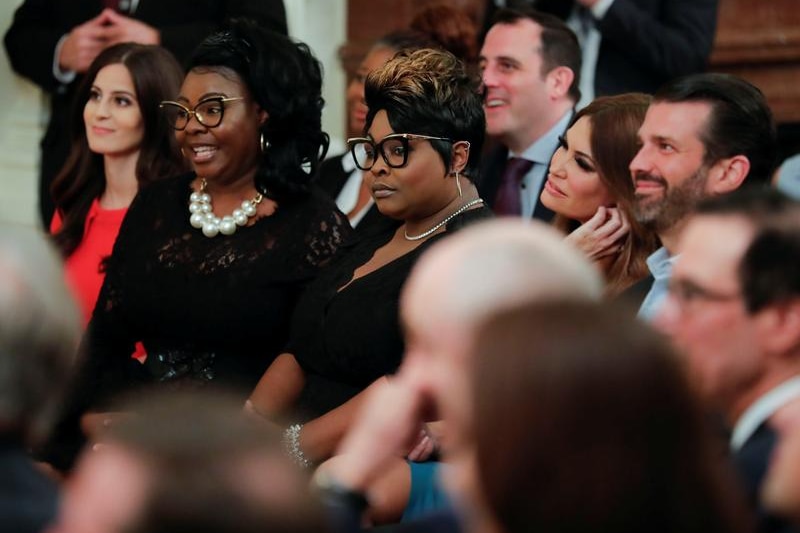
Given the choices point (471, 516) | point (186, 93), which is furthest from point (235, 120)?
point (471, 516)

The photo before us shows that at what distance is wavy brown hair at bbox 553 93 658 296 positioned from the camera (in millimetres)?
3945

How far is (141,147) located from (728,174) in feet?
6.75

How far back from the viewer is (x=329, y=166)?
17.6 ft

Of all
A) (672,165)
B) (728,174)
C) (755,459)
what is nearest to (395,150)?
(672,165)

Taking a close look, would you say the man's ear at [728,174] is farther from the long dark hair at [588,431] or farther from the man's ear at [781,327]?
the long dark hair at [588,431]

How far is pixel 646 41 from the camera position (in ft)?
16.5

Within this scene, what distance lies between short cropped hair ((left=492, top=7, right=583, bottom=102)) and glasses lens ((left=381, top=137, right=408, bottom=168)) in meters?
1.35

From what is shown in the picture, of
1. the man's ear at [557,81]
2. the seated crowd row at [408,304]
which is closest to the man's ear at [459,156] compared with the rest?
the seated crowd row at [408,304]

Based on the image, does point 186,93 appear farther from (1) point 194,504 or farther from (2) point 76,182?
(1) point 194,504

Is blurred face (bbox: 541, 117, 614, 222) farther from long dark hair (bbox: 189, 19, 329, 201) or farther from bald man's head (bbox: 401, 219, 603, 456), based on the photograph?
bald man's head (bbox: 401, 219, 603, 456)

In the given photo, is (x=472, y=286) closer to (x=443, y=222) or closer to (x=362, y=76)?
(x=443, y=222)

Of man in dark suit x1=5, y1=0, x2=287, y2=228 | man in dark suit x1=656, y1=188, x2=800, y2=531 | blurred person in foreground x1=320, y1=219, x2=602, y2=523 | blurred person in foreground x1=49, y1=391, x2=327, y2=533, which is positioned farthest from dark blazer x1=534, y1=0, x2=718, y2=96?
blurred person in foreground x1=49, y1=391, x2=327, y2=533

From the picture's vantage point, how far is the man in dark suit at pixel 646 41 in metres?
5.04

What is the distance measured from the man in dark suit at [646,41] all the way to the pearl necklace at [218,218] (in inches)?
58.5
